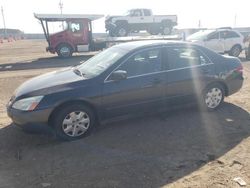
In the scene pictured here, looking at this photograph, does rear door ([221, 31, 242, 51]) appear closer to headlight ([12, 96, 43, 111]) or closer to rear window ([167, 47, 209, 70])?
rear window ([167, 47, 209, 70])

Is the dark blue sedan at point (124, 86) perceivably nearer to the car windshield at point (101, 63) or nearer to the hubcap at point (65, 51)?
the car windshield at point (101, 63)

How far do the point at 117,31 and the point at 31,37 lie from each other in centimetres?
4505

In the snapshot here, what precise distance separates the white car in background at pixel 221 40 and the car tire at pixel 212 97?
31.0ft

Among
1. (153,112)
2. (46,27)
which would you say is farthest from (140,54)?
(46,27)

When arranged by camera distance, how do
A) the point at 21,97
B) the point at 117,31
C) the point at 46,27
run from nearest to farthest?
1. the point at 21,97
2. the point at 46,27
3. the point at 117,31

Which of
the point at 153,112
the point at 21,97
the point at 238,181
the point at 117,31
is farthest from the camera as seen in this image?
the point at 117,31

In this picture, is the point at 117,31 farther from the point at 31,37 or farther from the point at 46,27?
the point at 31,37

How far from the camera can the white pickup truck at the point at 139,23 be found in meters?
24.5

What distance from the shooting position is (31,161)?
438 cm

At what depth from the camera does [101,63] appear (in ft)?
18.5

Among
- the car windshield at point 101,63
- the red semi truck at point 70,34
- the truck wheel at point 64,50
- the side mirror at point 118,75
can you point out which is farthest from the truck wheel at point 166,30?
the side mirror at point 118,75

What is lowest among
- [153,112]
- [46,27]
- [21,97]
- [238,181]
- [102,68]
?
[238,181]

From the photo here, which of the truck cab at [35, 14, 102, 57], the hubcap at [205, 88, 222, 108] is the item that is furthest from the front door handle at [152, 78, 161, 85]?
the truck cab at [35, 14, 102, 57]

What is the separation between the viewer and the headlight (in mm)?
4770
